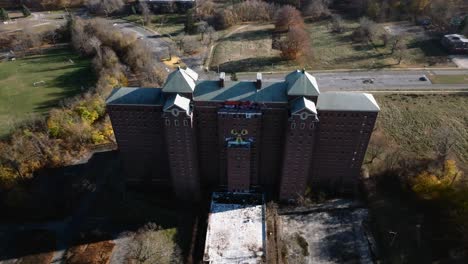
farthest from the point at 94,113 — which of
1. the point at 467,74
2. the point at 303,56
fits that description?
the point at 467,74

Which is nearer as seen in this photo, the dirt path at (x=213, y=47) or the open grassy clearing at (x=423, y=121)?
the open grassy clearing at (x=423, y=121)

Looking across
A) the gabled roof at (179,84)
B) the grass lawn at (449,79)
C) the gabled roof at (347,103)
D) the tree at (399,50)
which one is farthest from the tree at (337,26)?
the gabled roof at (179,84)

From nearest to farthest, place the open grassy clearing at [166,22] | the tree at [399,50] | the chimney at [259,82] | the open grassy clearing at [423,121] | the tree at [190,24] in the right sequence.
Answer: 1. the chimney at [259,82]
2. the open grassy clearing at [423,121]
3. the tree at [399,50]
4. the tree at [190,24]
5. the open grassy clearing at [166,22]

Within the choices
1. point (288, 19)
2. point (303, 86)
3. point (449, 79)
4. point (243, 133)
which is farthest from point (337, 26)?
point (243, 133)

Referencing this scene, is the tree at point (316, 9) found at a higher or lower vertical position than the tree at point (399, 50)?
higher

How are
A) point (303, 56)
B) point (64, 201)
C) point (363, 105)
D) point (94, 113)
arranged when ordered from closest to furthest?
point (363, 105) < point (64, 201) < point (94, 113) < point (303, 56)

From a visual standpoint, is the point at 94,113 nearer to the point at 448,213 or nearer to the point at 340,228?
the point at 340,228

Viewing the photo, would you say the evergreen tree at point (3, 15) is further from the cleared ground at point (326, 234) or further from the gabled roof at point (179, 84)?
the cleared ground at point (326, 234)

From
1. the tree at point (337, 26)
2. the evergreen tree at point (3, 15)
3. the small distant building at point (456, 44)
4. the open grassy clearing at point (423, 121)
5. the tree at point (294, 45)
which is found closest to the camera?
the open grassy clearing at point (423, 121)
